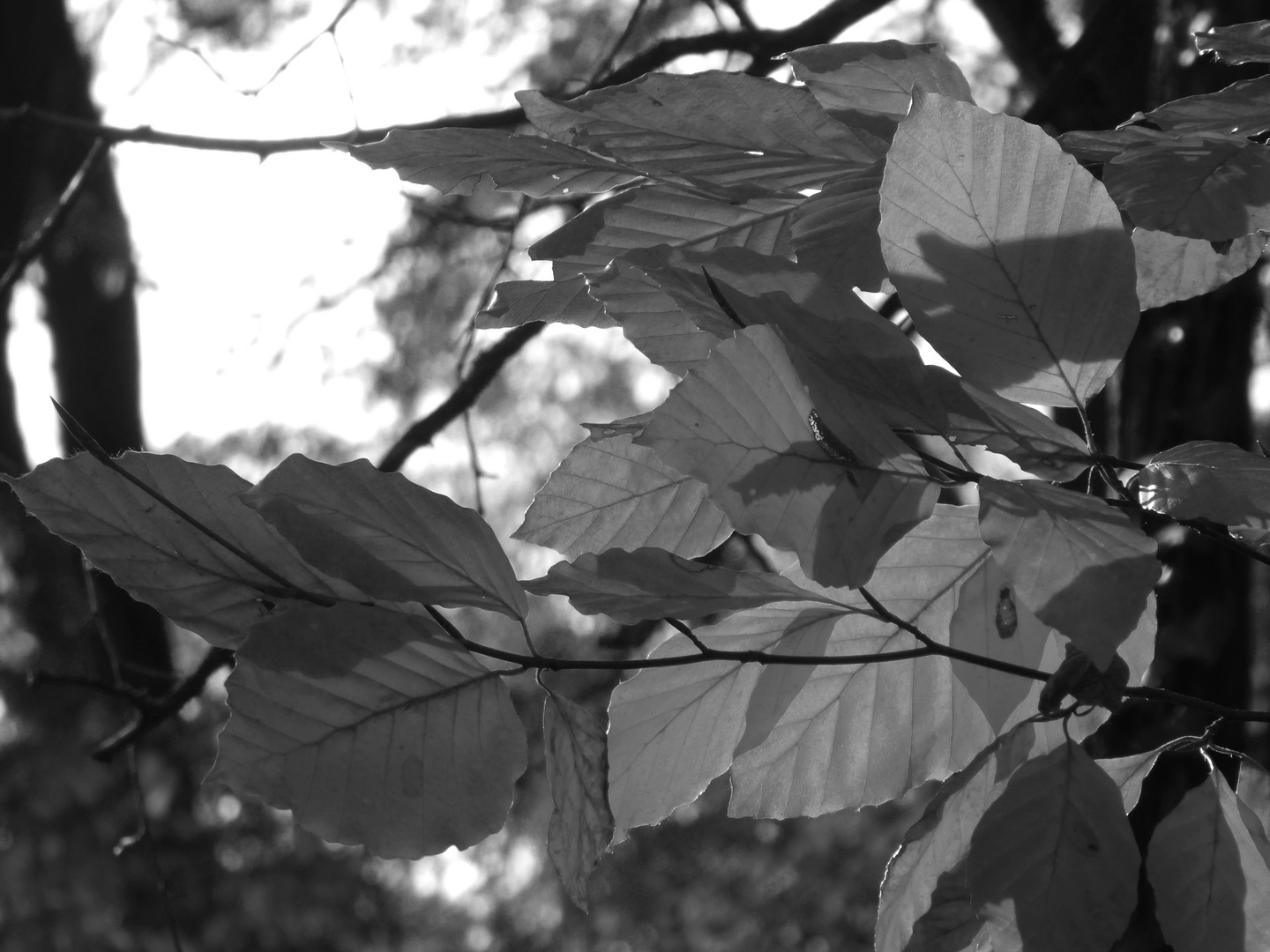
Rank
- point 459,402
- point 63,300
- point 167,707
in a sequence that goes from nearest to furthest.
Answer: point 167,707 < point 459,402 < point 63,300

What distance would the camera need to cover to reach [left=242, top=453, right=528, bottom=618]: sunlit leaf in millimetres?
299

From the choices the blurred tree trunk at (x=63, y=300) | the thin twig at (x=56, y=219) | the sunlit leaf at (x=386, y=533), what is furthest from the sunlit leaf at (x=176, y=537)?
the blurred tree trunk at (x=63, y=300)

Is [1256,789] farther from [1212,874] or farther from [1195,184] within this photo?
[1195,184]

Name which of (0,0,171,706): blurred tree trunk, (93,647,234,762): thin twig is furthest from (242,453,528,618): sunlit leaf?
(0,0,171,706): blurred tree trunk

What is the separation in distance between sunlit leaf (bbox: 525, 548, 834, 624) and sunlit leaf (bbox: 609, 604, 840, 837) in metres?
0.07

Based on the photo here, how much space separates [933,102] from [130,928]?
155 inches

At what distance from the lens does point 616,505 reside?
15.4 inches

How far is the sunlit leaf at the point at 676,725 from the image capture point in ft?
1.21

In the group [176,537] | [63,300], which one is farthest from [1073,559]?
[63,300]

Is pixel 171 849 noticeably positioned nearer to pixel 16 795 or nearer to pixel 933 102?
pixel 16 795

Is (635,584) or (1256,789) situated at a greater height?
(635,584)

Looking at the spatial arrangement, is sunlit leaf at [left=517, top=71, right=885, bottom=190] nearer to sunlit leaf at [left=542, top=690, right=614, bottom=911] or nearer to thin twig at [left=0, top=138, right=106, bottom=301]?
sunlit leaf at [left=542, top=690, right=614, bottom=911]

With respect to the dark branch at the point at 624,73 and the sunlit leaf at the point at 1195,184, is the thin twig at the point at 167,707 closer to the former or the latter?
the dark branch at the point at 624,73

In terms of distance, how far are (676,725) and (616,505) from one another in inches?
3.3
